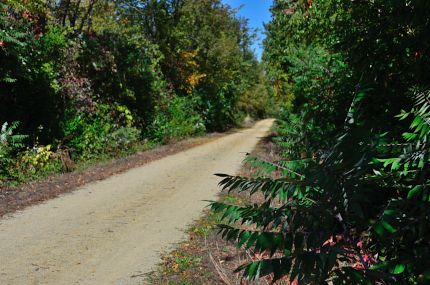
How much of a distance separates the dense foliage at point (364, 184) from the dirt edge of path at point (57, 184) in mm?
6434

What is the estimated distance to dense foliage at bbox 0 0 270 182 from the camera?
39.3 feet

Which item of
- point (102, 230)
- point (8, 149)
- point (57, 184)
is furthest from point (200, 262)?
point (8, 149)

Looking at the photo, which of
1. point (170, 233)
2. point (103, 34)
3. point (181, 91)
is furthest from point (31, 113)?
point (181, 91)

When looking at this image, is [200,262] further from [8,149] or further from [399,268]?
[8,149]

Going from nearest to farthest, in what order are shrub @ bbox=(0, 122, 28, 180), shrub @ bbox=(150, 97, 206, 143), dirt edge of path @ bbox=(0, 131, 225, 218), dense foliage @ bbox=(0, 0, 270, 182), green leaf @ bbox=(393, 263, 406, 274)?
green leaf @ bbox=(393, 263, 406, 274) → dirt edge of path @ bbox=(0, 131, 225, 218) → shrub @ bbox=(0, 122, 28, 180) → dense foliage @ bbox=(0, 0, 270, 182) → shrub @ bbox=(150, 97, 206, 143)

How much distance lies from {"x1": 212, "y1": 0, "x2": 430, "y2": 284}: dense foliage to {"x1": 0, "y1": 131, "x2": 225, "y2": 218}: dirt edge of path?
6434mm

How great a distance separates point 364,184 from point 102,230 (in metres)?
5.39

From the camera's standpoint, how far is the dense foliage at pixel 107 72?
12.0 m

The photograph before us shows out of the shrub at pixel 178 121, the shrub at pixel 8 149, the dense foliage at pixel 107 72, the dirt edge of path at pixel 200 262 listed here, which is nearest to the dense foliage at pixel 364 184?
the dirt edge of path at pixel 200 262

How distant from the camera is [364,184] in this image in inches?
105

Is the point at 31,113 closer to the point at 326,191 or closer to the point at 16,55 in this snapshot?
the point at 16,55

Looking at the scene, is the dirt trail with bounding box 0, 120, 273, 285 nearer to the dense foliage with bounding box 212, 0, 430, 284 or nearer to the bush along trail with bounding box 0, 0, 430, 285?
the bush along trail with bounding box 0, 0, 430, 285

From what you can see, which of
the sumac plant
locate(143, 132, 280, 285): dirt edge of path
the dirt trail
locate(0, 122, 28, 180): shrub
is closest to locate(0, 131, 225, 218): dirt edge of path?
the dirt trail

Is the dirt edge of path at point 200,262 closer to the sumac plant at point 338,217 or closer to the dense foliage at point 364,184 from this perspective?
the dense foliage at point 364,184
